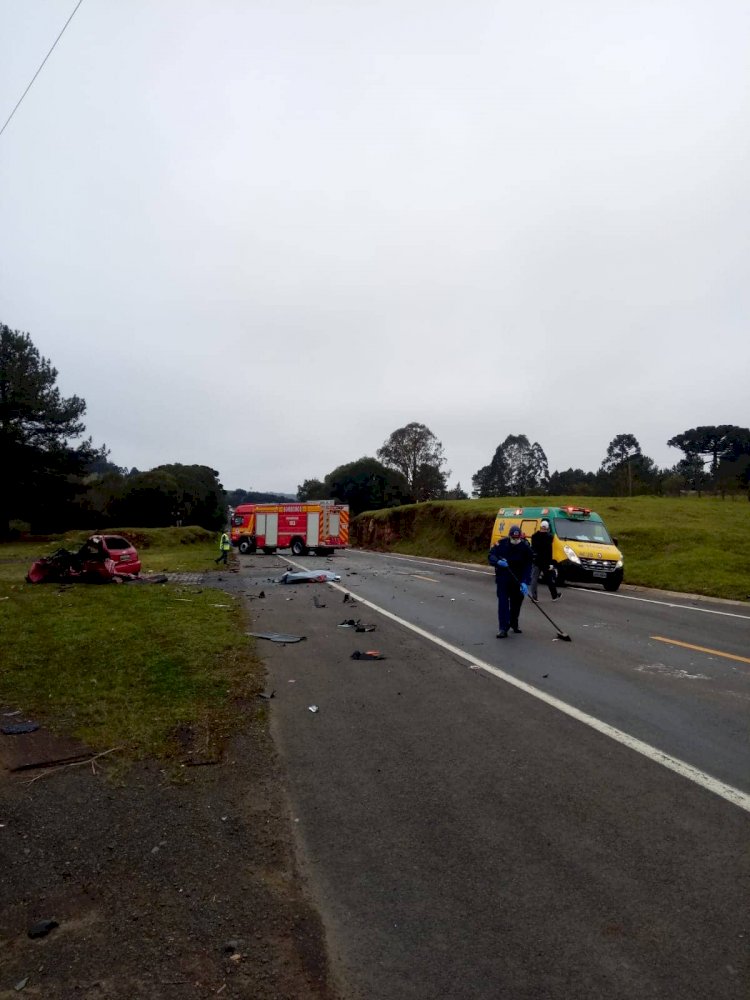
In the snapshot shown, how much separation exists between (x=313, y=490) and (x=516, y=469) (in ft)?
122

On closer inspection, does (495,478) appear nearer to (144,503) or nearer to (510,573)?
(144,503)

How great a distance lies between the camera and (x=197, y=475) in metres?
100

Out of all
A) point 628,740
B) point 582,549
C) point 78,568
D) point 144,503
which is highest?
point 144,503

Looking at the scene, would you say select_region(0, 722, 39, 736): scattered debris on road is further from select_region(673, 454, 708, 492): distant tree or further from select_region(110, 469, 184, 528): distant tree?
select_region(673, 454, 708, 492): distant tree

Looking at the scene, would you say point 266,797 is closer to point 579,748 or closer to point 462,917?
point 462,917

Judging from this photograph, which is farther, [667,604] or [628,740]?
[667,604]

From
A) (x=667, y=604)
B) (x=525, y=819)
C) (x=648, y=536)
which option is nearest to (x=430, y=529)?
(x=648, y=536)

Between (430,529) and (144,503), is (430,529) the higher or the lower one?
the lower one

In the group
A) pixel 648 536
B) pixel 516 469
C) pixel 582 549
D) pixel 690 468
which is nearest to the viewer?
pixel 582 549

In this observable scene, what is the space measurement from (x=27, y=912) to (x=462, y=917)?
6.82 feet

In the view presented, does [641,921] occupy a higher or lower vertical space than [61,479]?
lower

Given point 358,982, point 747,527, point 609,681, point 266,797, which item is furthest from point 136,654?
point 747,527

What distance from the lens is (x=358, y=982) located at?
9.42 ft

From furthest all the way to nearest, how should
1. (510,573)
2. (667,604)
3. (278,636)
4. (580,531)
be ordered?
(580,531), (667,604), (278,636), (510,573)
